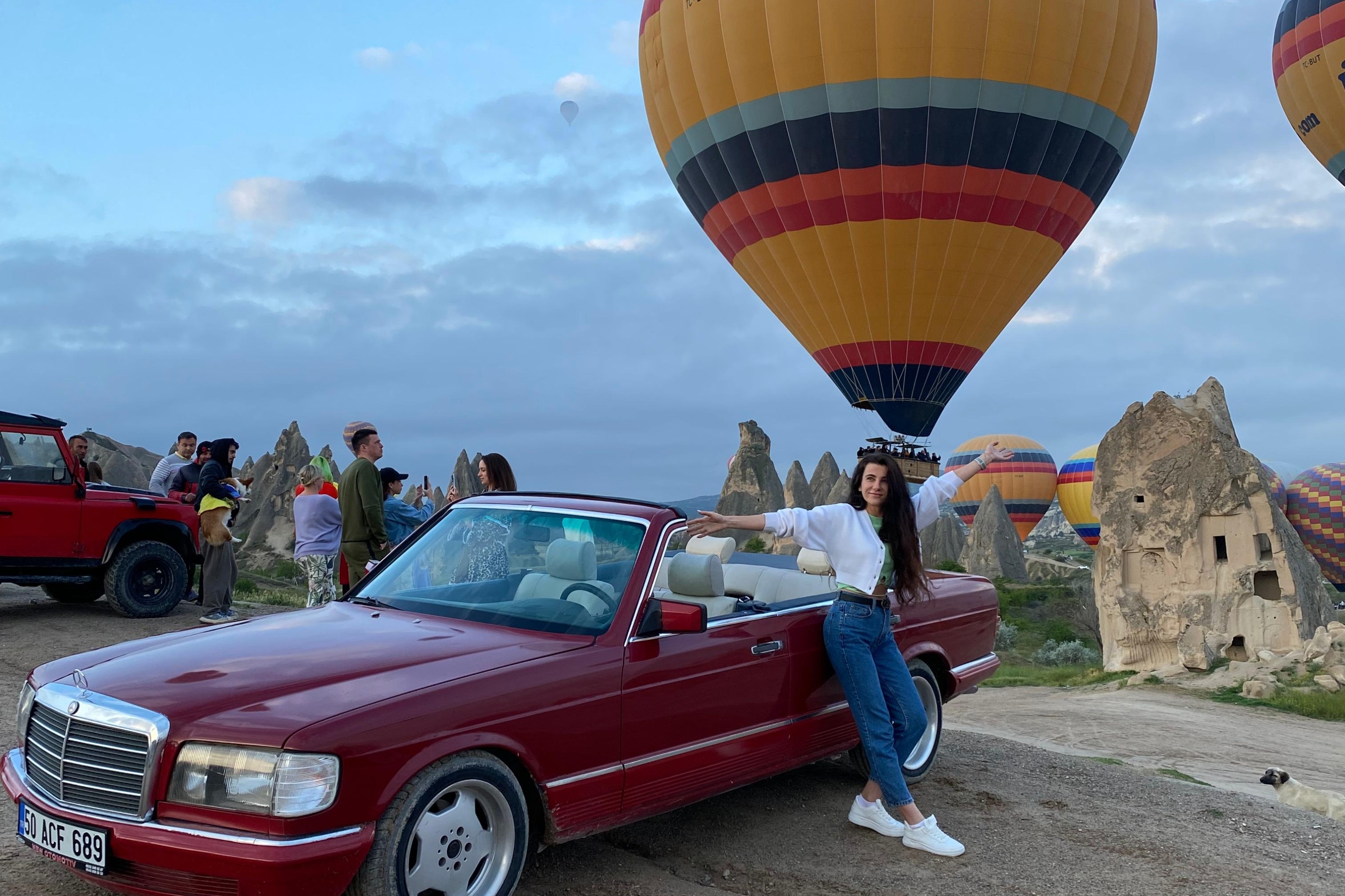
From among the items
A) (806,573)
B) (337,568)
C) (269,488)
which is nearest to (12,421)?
(337,568)

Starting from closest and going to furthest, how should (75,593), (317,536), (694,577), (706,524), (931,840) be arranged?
(706,524) < (694,577) < (931,840) < (317,536) < (75,593)

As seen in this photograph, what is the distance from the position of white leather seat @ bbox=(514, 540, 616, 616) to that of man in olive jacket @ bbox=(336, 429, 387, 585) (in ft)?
13.0

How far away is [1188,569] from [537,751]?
81.5ft

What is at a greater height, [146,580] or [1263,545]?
[1263,545]

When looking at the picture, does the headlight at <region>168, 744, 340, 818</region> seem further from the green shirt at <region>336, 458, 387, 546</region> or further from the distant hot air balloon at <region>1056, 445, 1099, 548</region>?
the distant hot air balloon at <region>1056, 445, 1099, 548</region>

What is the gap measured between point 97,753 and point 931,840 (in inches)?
147

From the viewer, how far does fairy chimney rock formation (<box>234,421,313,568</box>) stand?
43.3m

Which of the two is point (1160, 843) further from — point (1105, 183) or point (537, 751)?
point (1105, 183)

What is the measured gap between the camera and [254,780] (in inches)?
130

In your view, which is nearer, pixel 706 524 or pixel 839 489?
pixel 706 524

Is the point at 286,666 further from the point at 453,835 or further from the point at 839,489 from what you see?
the point at 839,489

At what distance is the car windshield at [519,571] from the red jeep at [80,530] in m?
7.45

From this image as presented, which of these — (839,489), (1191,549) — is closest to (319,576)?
(1191,549)

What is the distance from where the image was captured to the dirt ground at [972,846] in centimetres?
456
